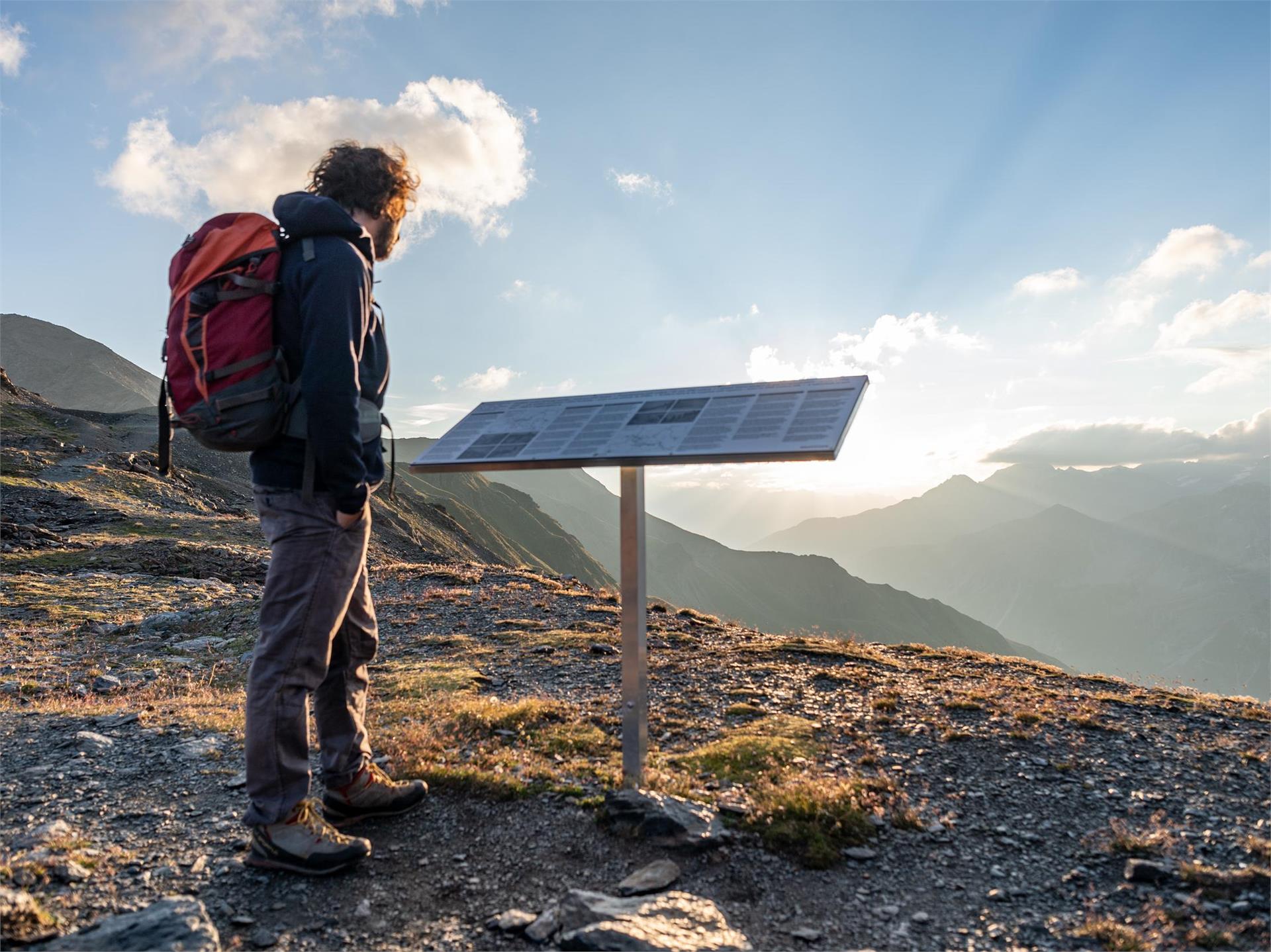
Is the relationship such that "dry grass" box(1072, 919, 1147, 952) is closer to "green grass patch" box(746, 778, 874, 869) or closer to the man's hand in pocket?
"green grass patch" box(746, 778, 874, 869)

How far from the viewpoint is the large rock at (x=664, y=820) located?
195 inches

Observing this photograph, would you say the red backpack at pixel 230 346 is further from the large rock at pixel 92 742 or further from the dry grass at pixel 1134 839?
the dry grass at pixel 1134 839

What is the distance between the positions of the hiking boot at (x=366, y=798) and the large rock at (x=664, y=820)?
4.96 ft

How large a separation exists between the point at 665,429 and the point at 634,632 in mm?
1682

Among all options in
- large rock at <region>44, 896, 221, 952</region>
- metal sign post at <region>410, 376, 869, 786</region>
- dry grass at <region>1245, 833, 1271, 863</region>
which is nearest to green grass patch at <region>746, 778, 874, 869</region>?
metal sign post at <region>410, 376, 869, 786</region>

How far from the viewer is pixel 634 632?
5949 millimetres

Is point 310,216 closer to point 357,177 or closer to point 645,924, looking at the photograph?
point 357,177

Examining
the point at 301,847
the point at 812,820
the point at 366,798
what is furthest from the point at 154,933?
the point at 812,820

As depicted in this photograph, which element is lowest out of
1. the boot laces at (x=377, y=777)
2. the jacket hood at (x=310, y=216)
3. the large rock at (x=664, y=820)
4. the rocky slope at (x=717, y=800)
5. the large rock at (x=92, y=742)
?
the large rock at (x=92, y=742)

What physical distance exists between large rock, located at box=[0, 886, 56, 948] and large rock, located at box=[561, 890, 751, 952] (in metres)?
2.56

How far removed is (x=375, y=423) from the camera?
4.48 meters

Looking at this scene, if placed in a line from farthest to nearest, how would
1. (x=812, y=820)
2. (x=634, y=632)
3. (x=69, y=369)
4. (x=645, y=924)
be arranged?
1. (x=69, y=369)
2. (x=634, y=632)
3. (x=812, y=820)
4. (x=645, y=924)

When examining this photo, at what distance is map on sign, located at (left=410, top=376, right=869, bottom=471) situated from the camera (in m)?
5.13

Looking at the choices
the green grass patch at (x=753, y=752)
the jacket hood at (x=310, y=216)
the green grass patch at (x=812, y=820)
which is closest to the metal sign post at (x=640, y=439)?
the green grass patch at (x=753, y=752)
